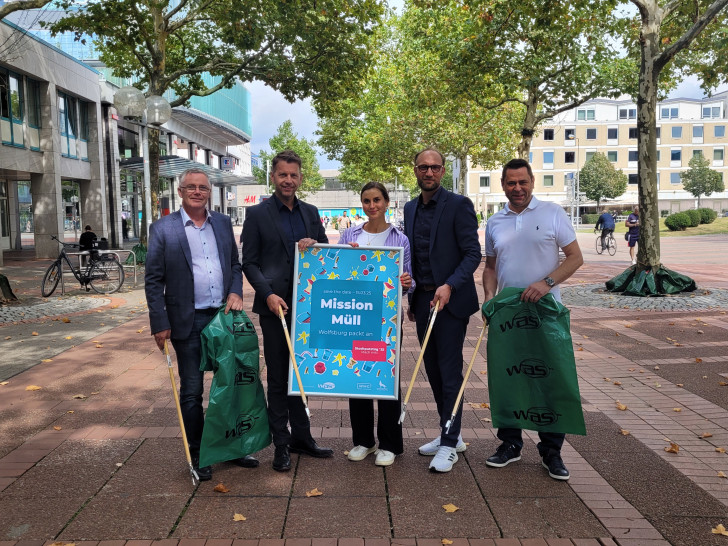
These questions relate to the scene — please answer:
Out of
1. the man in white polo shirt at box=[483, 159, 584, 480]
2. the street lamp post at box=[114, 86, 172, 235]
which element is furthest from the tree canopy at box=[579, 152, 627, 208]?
the man in white polo shirt at box=[483, 159, 584, 480]

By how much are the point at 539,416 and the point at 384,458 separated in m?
0.99

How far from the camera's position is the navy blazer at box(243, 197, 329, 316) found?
4.16 m

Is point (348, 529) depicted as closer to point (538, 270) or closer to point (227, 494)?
point (227, 494)

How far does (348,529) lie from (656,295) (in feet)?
34.1

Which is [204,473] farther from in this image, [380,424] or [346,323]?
[346,323]

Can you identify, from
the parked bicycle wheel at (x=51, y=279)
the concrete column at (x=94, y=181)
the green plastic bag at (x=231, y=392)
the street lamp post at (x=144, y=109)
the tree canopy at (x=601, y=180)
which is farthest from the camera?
the tree canopy at (x=601, y=180)

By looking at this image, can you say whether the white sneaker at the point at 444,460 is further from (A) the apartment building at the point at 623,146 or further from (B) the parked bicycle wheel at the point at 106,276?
(A) the apartment building at the point at 623,146

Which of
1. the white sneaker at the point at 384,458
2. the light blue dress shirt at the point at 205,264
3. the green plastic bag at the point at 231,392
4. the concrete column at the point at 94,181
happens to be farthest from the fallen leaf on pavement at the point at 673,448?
the concrete column at the point at 94,181

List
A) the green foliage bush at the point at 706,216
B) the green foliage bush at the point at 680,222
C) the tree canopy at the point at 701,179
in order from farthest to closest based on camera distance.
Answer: the tree canopy at the point at 701,179
the green foliage bush at the point at 706,216
the green foliage bush at the point at 680,222

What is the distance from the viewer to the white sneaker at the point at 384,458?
14.0 ft

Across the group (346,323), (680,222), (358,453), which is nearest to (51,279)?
(358,453)

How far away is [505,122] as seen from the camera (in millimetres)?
32719

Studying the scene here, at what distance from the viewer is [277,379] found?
4285mm

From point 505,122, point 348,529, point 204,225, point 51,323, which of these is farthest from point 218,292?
point 505,122
